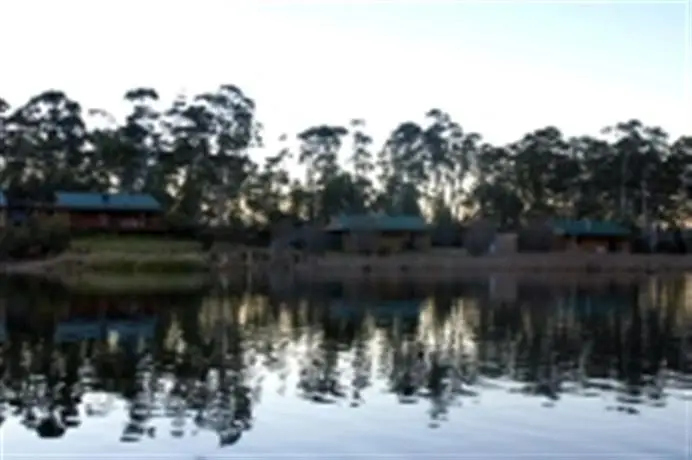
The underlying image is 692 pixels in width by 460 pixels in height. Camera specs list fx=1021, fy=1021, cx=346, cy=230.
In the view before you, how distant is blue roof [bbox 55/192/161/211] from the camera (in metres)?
66.8

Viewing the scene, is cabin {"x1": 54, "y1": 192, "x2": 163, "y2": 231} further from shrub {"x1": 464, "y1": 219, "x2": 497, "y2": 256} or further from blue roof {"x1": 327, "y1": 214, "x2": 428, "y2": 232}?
shrub {"x1": 464, "y1": 219, "x2": 497, "y2": 256}

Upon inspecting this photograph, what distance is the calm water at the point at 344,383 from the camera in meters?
12.7

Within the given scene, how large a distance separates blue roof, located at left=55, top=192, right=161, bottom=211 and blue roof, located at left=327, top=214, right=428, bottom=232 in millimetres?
12813

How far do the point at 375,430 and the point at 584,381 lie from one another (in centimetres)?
573

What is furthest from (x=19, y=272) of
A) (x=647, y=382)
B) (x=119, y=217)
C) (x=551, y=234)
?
(x=647, y=382)

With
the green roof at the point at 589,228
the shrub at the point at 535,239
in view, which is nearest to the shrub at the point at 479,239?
the shrub at the point at 535,239

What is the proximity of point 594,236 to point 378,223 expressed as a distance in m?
17.3

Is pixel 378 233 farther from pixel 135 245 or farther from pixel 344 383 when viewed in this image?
pixel 344 383

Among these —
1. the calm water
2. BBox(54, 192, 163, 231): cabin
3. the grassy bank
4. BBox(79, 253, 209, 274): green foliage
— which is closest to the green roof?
the grassy bank

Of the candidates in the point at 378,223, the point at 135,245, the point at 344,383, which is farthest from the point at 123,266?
the point at 344,383

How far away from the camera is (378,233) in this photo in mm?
70688

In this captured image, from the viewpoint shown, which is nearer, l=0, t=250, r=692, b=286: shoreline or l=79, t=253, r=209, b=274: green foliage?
l=0, t=250, r=692, b=286: shoreline

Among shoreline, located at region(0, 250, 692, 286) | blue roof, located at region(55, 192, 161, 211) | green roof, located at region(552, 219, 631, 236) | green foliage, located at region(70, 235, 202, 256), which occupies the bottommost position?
shoreline, located at region(0, 250, 692, 286)

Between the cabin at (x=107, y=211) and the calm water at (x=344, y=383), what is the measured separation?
1382 inches
